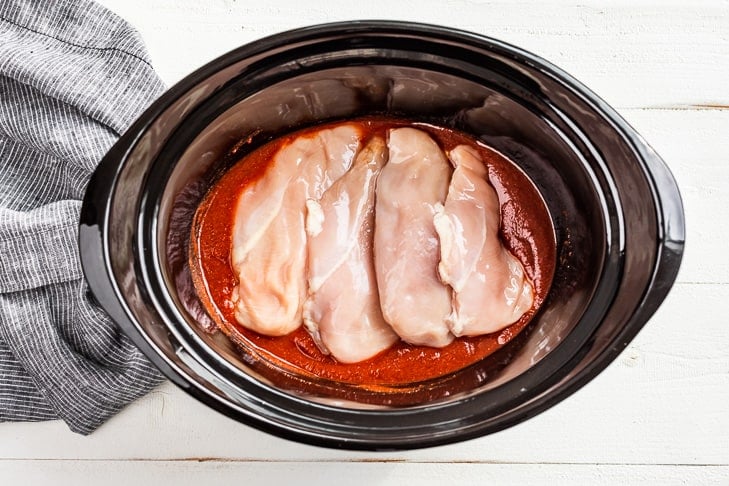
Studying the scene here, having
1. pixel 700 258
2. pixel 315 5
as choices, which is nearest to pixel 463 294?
pixel 700 258

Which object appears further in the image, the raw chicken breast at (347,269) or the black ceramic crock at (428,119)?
the raw chicken breast at (347,269)

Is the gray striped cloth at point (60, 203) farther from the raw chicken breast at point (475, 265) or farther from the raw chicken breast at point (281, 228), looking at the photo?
the raw chicken breast at point (475, 265)

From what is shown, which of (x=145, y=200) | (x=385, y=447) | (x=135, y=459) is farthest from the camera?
(x=135, y=459)

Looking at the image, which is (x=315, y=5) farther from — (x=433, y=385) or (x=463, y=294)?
(x=433, y=385)

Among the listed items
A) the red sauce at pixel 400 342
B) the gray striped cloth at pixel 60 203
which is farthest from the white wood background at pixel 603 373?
the red sauce at pixel 400 342

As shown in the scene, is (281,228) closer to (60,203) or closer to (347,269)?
(347,269)

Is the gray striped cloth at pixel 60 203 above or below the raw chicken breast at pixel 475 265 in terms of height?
below

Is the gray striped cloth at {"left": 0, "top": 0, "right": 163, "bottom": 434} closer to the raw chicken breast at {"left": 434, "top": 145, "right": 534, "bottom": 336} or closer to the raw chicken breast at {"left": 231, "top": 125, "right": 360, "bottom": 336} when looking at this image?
the raw chicken breast at {"left": 231, "top": 125, "right": 360, "bottom": 336}
